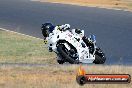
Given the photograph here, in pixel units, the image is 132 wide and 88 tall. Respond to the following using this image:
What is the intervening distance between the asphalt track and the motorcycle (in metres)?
2.50

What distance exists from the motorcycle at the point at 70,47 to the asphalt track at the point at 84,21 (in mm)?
2495

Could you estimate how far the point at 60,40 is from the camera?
15.4 metres

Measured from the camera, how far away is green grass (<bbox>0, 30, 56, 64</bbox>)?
690 inches

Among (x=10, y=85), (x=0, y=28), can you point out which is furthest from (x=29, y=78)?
(x=0, y=28)

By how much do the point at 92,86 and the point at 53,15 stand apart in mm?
22878

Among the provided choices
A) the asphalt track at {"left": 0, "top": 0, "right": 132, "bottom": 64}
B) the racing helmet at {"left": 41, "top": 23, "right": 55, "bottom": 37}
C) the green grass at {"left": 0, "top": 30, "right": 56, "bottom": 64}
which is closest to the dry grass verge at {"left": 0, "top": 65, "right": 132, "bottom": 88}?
the racing helmet at {"left": 41, "top": 23, "right": 55, "bottom": 37}

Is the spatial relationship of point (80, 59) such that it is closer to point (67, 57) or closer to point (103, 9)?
point (67, 57)

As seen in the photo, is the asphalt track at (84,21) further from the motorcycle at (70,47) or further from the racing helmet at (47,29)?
the racing helmet at (47,29)

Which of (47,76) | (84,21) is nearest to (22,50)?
(47,76)

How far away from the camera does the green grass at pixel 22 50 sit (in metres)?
17.5

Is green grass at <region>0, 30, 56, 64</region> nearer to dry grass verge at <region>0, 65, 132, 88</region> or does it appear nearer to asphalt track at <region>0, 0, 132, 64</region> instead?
asphalt track at <region>0, 0, 132, 64</region>

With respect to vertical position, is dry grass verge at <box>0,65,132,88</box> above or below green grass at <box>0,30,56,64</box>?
above

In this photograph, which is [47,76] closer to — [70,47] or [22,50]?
[70,47]

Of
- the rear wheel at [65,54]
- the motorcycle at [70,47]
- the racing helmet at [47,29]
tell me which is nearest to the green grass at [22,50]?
the racing helmet at [47,29]
